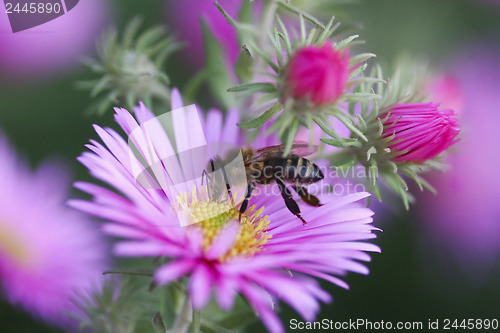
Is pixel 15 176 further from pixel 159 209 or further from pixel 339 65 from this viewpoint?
pixel 339 65

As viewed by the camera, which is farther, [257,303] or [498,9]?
[498,9]

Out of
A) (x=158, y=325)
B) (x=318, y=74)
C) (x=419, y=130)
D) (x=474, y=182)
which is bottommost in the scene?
(x=474, y=182)

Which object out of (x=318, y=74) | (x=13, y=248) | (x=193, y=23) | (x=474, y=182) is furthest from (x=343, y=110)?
(x=474, y=182)

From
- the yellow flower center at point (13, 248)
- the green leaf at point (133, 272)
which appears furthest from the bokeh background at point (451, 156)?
the green leaf at point (133, 272)

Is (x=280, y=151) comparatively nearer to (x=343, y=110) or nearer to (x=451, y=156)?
(x=343, y=110)

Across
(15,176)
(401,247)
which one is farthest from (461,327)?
(15,176)

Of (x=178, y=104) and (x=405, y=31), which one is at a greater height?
(x=405, y=31)

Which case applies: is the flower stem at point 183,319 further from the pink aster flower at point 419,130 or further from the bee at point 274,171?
the pink aster flower at point 419,130
